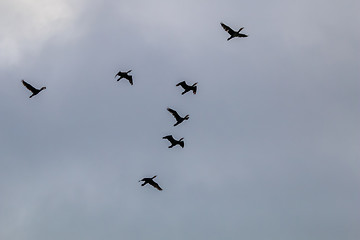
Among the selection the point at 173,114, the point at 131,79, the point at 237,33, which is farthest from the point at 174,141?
the point at 237,33

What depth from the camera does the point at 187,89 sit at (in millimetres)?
89625

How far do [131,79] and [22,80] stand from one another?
49.1 feet

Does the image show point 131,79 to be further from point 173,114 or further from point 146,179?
point 146,179

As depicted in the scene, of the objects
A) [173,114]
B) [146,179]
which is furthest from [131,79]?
[146,179]

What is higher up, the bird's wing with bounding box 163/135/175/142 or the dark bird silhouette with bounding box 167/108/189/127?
the dark bird silhouette with bounding box 167/108/189/127

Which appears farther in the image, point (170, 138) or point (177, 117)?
point (170, 138)

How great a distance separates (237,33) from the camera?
304ft

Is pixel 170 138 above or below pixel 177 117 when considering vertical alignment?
below

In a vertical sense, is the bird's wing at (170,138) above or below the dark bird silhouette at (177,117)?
below

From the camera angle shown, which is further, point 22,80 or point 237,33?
point 237,33

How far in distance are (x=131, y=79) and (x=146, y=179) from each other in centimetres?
1422

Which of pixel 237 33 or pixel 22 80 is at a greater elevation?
pixel 237 33

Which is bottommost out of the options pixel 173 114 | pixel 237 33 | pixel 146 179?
pixel 146 179

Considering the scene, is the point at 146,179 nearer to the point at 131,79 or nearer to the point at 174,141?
the point at 174,141
